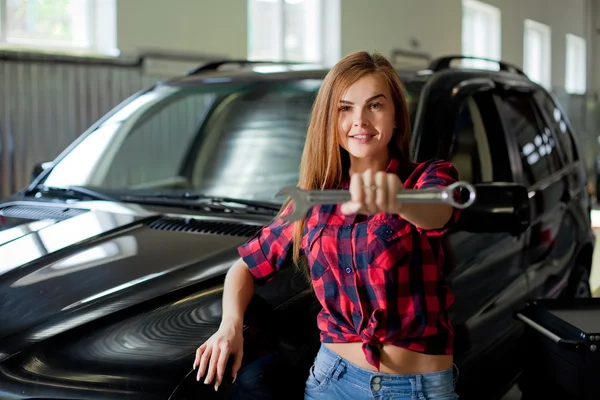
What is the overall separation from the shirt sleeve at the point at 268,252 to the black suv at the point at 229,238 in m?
0.07

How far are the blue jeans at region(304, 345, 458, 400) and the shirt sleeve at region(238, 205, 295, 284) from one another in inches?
8.9

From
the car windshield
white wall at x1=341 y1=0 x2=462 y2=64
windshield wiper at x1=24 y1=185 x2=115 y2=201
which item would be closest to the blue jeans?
the car windshield

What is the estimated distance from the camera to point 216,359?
1460 mm

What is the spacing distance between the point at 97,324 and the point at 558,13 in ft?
41.1

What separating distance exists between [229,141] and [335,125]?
175 cm

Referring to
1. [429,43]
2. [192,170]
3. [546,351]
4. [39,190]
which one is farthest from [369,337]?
[429,43]

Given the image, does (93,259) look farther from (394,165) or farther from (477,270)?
(477,270)

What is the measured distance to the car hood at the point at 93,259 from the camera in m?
1.60

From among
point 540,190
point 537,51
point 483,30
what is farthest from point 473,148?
point 537,51

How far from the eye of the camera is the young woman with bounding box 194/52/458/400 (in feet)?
4.81

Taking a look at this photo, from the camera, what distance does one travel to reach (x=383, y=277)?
1464 millimetres

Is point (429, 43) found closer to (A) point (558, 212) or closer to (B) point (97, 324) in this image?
(A) point (558, 212)

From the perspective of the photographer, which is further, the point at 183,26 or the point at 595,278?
the point at 183,26

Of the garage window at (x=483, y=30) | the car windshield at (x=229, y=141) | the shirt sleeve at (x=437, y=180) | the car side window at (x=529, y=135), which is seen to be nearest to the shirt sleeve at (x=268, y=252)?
→ the shirt sleeve at (x=437, y=180)
